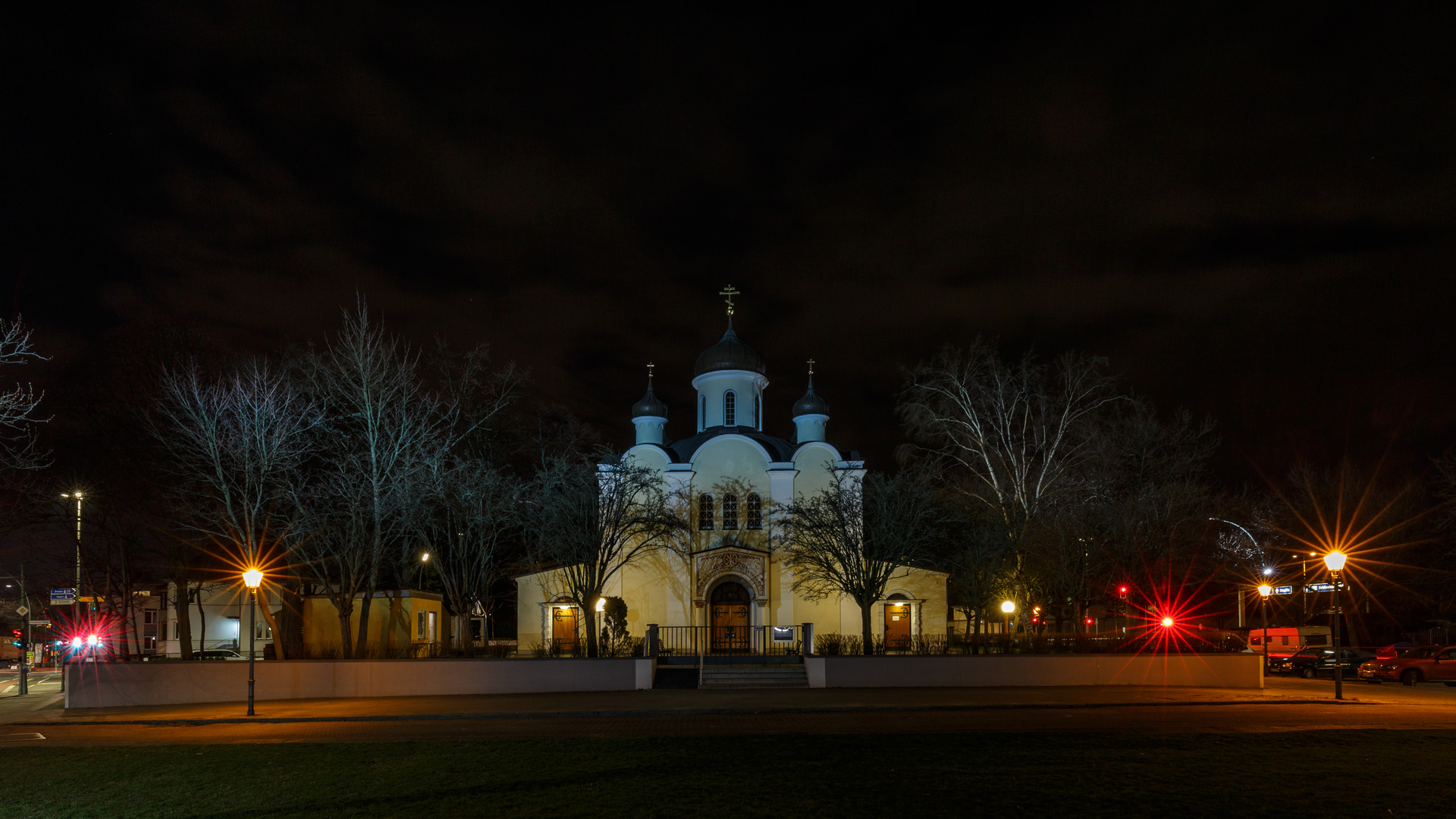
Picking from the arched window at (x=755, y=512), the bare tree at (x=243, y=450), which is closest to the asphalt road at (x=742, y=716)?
the bare tree at (x=243, y=450)

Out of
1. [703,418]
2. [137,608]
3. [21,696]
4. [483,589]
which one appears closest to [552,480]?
[483,589]

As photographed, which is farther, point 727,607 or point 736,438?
point 736,438

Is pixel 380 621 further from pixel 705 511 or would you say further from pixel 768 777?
pixel 768 777

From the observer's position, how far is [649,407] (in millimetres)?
40469

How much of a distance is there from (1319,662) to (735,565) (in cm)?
1898

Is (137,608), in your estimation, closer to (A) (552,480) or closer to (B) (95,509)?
(B) (95,509)

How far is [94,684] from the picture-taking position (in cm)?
2014

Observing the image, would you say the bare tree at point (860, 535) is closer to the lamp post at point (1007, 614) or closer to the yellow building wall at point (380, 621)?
the lamp post at point (1007, 614)

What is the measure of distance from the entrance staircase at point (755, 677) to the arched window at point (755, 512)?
13826mm

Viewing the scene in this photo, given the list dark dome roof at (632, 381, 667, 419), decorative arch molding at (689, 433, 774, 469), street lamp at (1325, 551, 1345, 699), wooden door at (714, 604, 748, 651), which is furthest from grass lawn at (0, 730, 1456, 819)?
dark dome roof at (632, 381, 667, 419)

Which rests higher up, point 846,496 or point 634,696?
point 846,496

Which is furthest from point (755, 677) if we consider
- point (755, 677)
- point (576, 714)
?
point (576, 714)

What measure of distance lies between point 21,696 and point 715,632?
2145 centimetres

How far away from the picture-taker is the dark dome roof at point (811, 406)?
3991cm
